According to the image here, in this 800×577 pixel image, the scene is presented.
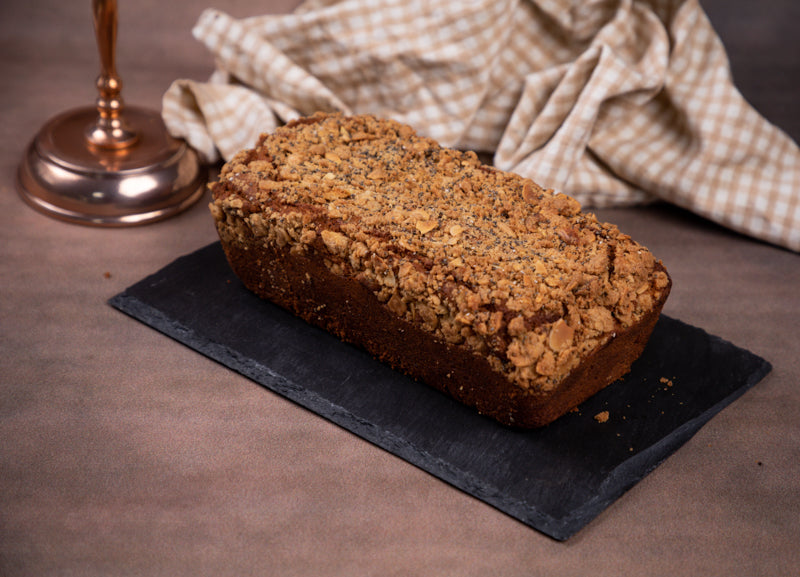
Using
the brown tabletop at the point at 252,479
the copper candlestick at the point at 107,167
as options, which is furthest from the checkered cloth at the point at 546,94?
the brown tabletop at the point at 252,479

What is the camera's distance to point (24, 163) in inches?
118

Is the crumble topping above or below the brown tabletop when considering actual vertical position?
above

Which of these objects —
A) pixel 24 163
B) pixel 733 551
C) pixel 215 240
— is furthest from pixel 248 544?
pixel 24 163

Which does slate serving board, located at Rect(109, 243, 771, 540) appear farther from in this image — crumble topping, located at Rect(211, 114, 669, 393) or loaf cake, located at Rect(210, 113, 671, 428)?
crumble topping, located at Rect(211, 114, 669, 393)

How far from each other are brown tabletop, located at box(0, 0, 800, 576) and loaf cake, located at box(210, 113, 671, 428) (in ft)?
0.86

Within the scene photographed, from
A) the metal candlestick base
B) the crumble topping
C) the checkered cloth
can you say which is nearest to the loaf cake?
the crumble topping

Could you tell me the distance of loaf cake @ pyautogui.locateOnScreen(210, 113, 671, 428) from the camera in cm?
200

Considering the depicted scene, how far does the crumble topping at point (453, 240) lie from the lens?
78.4 inches

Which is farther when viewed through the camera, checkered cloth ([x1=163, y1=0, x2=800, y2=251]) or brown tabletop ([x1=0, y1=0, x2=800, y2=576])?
checkered cloth ([x1=163, y1=0, x2=800, y2=251])

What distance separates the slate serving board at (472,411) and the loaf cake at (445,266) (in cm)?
5

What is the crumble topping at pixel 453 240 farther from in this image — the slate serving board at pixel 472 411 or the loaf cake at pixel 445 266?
the slate serving board at pixel 472 411

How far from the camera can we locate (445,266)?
6.79 ft

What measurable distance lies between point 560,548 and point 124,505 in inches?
35.7

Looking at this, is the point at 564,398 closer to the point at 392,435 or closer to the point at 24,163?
the point at 392,435
